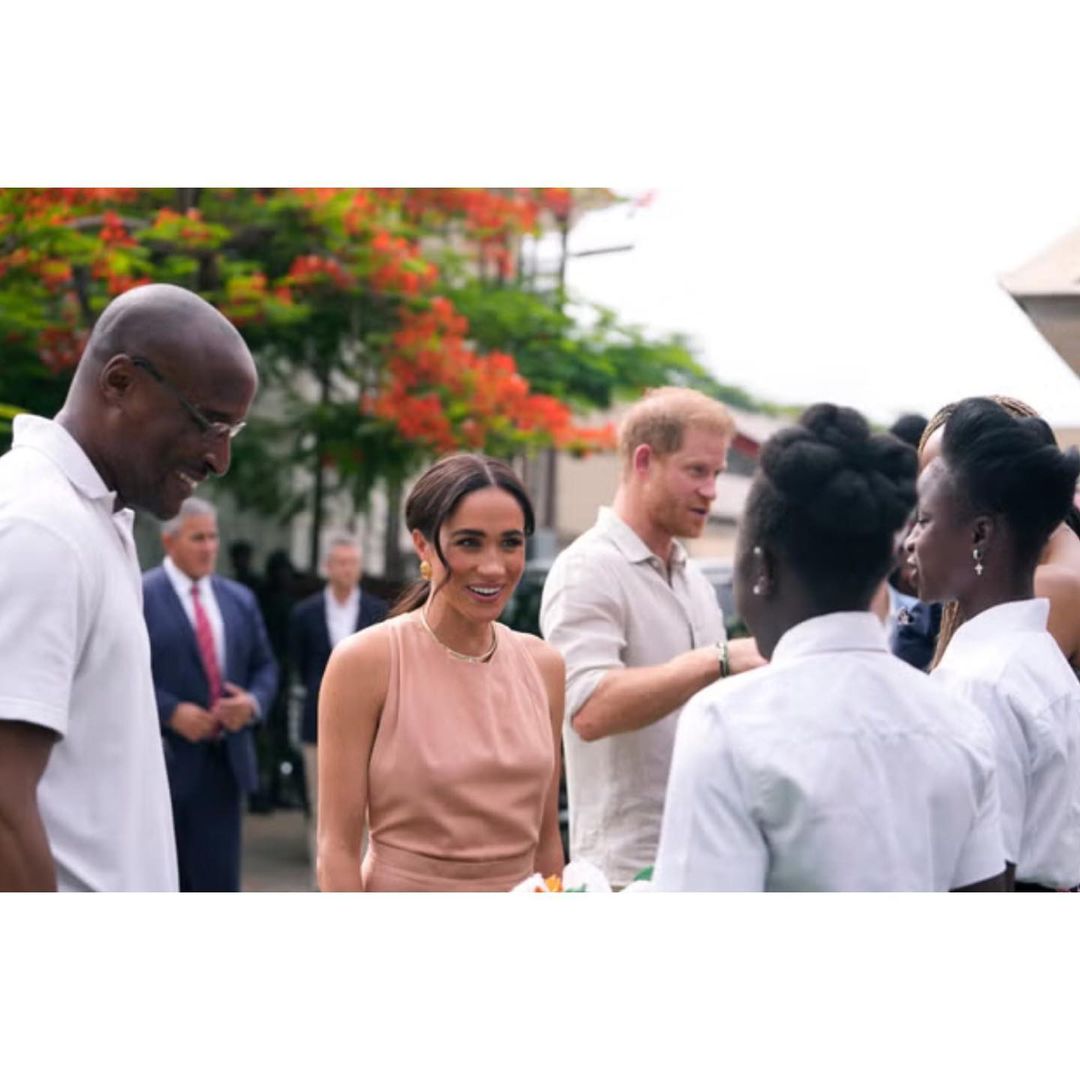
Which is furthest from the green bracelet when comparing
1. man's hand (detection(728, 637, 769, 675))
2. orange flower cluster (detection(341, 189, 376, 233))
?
orange flower cluster (detection(341, 189, 376, 233))

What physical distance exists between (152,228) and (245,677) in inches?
92.7

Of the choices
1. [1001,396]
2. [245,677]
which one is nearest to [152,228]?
[245,677]

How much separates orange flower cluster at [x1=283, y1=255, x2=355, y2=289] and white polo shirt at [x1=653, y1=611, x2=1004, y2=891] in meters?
7.69

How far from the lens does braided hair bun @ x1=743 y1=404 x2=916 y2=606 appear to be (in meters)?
2.16

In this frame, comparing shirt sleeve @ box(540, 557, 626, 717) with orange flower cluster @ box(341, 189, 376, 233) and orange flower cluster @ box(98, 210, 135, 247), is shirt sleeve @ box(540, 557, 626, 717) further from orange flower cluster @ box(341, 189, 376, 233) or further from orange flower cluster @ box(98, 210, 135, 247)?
orange flower cluster @ box(341, 189, 376, 233)

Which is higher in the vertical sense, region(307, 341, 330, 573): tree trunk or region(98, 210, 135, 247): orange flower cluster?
region(98, 210, 135, 247): orange flower cluster

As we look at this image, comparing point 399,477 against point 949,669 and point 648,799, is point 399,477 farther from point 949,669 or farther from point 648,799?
point 949,669

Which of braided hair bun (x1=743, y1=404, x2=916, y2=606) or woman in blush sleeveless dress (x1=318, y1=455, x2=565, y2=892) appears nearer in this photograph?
braided hair bun (x1=743, y1=404, x2=916, y2=606)

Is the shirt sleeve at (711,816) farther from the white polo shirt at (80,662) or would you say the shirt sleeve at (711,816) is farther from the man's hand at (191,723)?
the man's hand at (191,723)

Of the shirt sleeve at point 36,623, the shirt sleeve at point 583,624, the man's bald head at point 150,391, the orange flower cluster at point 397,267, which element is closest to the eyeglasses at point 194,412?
the man's bald head at point 150,391

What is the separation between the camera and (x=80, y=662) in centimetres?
251

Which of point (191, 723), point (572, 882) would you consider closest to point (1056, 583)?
point (572, 882)

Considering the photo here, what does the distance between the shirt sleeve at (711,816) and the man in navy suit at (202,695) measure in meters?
4.28
